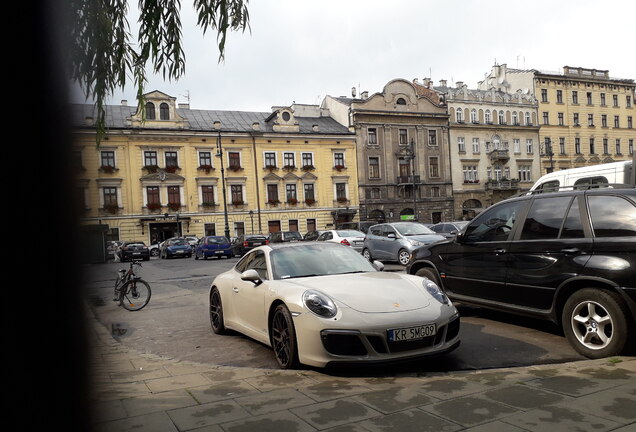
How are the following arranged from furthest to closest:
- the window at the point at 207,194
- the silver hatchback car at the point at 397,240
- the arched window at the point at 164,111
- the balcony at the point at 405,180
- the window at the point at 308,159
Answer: the balcony at the point at 405,180 → the window at the point at 308,159 → the window at the point at 207,194 → the arched window at the point at 164,111 → the silver hatchback car at the point at 397,240

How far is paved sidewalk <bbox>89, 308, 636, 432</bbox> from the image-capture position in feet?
10.9

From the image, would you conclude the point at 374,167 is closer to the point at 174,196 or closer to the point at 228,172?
the point at 228,172

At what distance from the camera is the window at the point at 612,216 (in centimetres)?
493

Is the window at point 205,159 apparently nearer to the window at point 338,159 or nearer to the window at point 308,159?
the window at point 308,159

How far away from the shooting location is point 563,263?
17.6 ft

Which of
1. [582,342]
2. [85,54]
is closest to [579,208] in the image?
[582,342]

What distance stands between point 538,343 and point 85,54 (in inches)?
220

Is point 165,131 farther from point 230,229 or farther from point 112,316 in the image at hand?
point 112,316

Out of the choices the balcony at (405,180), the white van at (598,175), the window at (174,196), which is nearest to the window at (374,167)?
the balcony at (405,180)

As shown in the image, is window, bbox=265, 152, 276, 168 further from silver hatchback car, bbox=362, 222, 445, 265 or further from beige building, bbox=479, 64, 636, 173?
beige building, bbox=479, 64, 636, 173

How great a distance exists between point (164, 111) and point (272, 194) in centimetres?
1287

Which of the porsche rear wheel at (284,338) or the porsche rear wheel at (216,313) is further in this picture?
the porsche rear wheel at (216,313)

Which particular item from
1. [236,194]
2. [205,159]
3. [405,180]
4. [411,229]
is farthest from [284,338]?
[405,180]

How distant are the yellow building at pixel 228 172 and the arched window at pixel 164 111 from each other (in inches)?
3.7
